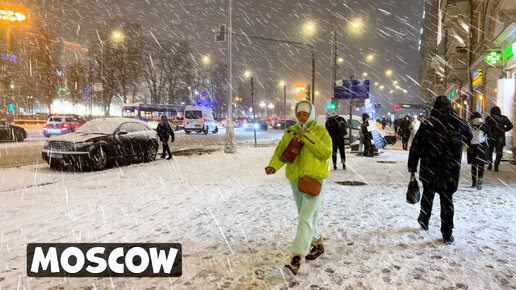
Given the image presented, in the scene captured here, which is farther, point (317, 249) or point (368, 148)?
point (368, 148)

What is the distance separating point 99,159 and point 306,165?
9.22m

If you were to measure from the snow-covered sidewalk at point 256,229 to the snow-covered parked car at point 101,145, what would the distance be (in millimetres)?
1213

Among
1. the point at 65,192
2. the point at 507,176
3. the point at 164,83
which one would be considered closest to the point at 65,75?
the point at 164,83

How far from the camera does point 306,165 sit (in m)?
3.78

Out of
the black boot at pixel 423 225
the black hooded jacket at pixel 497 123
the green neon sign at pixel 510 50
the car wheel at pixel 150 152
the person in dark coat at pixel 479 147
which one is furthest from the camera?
the green neon sign at pixel 510 50

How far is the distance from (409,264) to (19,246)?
4.52 m

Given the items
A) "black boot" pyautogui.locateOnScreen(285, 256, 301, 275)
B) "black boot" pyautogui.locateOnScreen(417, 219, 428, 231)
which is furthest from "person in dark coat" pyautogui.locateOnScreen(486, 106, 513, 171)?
"black boot" pyautogui.locateOnScreen(285, 256, 301, 275)

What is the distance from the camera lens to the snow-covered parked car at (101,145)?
11062 millimetres

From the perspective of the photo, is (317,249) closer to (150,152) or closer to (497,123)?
(497,123)

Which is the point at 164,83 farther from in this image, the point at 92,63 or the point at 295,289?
the point at 295,289

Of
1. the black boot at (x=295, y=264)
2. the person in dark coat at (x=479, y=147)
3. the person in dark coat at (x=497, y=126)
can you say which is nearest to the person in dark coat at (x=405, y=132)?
the person in dark coat at (x=497, y=126)

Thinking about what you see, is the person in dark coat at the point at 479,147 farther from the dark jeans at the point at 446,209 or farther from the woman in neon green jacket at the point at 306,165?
the woman in neon green jacket at the point at 306,165

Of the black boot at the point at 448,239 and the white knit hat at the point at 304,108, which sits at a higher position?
the white knit hat at the point at 304,108

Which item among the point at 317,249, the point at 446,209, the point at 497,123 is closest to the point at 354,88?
the point at 497,123
